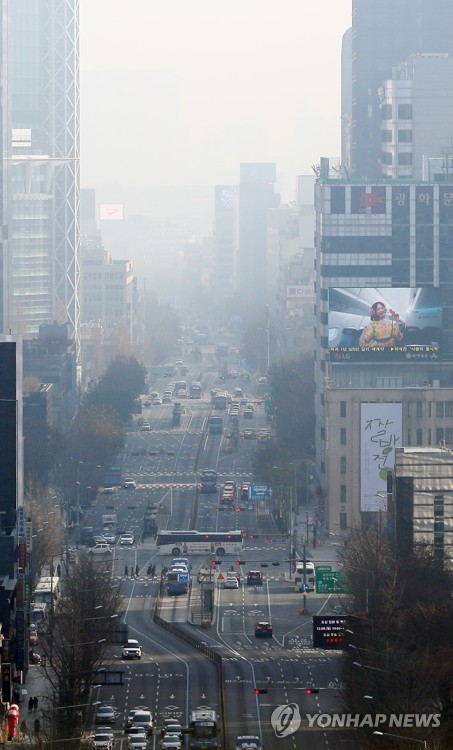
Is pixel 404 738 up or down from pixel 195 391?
up

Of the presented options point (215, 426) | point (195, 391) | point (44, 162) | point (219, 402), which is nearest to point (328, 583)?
point (215, 426)

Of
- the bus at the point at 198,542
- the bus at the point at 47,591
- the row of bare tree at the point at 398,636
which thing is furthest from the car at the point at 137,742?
the bus at the point at 198,542

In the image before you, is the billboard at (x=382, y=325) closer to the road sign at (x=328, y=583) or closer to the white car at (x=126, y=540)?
the white car at (x=126, y=540)

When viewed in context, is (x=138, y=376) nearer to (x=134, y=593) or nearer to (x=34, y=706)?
(x=134, y=593)

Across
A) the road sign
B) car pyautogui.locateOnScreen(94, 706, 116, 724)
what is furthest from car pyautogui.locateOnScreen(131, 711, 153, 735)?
the road sign

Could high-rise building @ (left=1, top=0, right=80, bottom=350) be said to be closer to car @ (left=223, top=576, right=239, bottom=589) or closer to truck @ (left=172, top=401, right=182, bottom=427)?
truck @ (left=172, top=401, right=182, bottom=427)

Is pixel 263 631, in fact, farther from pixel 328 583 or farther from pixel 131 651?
pixel 131 651
